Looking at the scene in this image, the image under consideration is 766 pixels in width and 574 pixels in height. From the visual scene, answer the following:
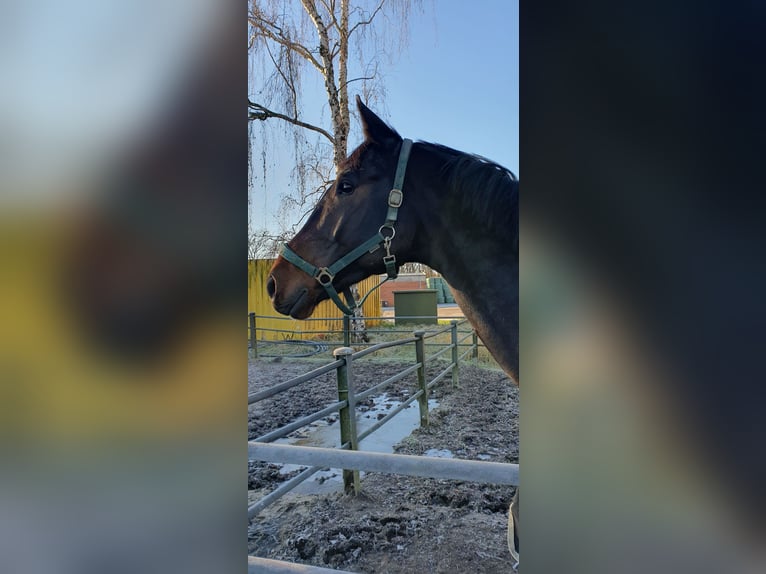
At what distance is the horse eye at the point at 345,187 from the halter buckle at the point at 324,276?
0.29 metres

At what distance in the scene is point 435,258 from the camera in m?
1.48

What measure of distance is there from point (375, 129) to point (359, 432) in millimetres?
2549

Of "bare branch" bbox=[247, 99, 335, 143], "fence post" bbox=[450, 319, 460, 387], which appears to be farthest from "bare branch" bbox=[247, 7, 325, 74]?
"fence post" bbox=[450, 319, 460, 387]

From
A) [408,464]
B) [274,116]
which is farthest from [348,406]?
[274,116]

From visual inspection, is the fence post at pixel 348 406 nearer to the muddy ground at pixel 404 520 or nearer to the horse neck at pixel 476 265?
the muddy ground at pixel 404 520

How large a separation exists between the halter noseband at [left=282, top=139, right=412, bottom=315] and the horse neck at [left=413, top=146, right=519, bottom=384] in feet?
0.24

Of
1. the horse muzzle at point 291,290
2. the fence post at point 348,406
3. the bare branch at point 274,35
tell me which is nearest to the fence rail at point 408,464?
the horse muzzle at point 291,290

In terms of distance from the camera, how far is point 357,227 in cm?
152

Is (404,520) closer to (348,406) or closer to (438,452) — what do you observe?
(348,406)

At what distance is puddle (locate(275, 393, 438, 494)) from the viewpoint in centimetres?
252

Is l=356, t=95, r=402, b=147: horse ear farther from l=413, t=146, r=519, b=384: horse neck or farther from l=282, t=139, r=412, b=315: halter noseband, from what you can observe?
A: l=413, t=146, r=519, b=384: horse neck
